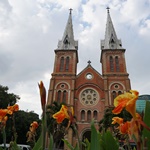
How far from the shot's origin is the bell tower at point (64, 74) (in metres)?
26.1

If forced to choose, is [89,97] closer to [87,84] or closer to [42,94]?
[87,84]

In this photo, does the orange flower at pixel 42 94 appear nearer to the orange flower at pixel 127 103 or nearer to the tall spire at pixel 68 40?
the orange flower at pixel 127 103

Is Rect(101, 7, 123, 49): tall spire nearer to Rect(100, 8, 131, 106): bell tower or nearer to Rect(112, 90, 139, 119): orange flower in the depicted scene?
Rect(100, 8, 131, 106): bell tower

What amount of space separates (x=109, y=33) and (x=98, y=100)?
14.3 meters

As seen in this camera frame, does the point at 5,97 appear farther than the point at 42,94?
Yes

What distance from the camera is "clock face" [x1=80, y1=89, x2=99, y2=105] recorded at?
85.3ft

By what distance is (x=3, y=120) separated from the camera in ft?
5.91

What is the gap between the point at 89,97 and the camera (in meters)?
26.3

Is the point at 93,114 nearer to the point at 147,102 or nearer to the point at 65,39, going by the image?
the point at 65,39

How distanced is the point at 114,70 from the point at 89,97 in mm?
6042

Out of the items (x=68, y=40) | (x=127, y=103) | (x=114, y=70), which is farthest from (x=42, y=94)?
(x=68, y=40)

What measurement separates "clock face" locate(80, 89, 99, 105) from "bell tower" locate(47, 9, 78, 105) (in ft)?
5.82

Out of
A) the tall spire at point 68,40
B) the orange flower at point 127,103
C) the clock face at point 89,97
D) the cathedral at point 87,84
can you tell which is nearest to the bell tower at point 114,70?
the cathedral at point 87,84

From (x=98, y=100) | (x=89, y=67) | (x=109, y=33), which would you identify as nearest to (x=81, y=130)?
(x=98, y=100)
